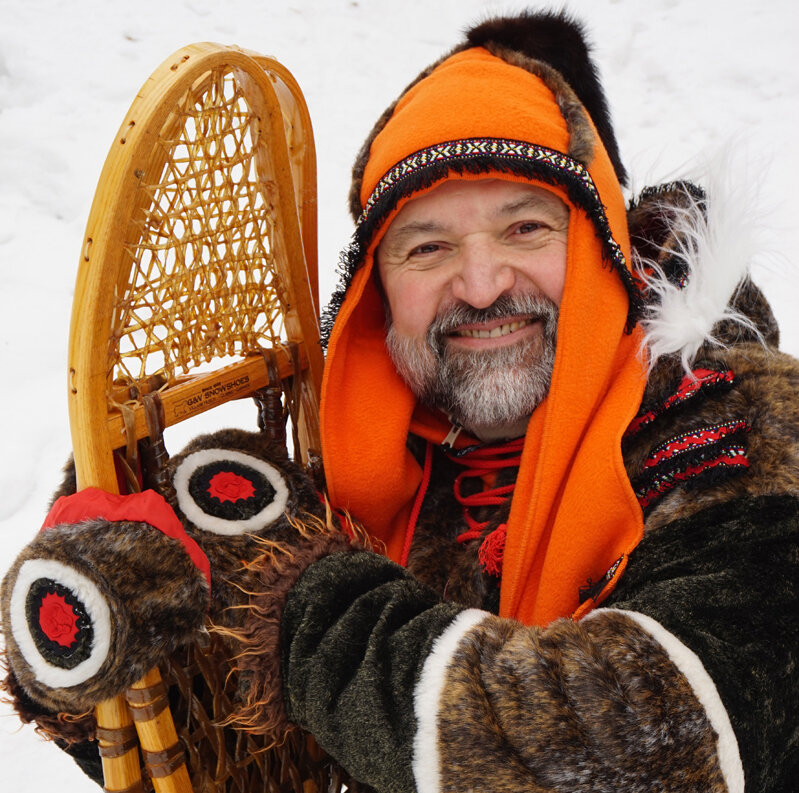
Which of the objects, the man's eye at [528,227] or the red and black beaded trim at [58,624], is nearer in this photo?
the red and black beaded trim at [58,624]

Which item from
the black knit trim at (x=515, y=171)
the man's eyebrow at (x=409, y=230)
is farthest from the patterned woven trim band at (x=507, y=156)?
the man's eyebrow at (x=409, y=230)

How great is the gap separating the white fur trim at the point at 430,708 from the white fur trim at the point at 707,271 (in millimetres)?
623

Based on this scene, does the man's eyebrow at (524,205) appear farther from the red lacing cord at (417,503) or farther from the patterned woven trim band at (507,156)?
the red lacing cord at (417,503)

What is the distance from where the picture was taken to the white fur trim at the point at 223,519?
136 cm

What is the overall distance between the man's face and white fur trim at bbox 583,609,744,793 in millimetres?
663

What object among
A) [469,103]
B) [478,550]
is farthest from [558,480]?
[469,103]

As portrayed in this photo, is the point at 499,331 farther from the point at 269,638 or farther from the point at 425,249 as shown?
the point at 269,638

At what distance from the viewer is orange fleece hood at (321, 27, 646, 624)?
1.29 m

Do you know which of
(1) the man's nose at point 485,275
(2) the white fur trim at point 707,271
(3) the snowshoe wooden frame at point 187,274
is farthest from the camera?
(1) the man's nose at point 485,275

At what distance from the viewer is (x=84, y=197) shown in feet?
13.3

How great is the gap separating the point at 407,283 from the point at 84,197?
120 inches

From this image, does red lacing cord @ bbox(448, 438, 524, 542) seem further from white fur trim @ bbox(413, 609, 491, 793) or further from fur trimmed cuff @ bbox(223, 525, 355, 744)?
white fur trim @ bbox(413, 609, 491, 793)

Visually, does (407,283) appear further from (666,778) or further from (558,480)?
(666,778)

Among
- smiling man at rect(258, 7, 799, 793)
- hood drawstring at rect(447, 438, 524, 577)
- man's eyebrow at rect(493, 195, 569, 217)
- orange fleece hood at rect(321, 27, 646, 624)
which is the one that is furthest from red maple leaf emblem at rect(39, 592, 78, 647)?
man's eyebrow at rect(493, 195, 569, 217)
